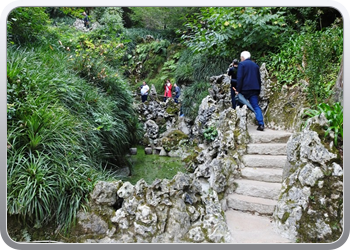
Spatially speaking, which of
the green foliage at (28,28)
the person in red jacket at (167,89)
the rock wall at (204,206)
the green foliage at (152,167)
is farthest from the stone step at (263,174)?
the person in red jacket at (167,89)

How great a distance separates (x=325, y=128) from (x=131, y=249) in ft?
6.34

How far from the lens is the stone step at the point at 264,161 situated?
10.3ft

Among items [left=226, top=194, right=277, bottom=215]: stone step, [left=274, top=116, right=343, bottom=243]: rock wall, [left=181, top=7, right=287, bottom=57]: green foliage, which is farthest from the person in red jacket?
[left=274, top=116, right=343, bottom=243]: rock wall

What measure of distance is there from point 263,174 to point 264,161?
0.28m

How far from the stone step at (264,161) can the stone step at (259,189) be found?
1.16 ft

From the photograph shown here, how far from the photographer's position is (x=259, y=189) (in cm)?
279

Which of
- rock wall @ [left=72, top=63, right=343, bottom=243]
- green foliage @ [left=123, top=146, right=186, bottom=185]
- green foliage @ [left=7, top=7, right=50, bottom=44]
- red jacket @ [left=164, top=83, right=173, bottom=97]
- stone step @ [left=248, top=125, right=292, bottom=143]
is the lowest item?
green foliage @ [left=123, top=146, right=186, bottom=185]

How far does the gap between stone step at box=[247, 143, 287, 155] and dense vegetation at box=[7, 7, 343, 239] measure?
0.72m

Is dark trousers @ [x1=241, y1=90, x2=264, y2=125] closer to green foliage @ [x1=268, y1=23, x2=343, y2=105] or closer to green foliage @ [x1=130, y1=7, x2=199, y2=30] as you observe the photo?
green foliage @ [x1=268, y1=23, x2=343, y2=105]

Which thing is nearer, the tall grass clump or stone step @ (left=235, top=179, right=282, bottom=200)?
the tall grass clump

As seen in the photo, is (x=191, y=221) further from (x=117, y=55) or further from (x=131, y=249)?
(x=117, y=55)

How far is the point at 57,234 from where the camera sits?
1.93 meters

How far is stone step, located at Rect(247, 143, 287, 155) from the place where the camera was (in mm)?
3342

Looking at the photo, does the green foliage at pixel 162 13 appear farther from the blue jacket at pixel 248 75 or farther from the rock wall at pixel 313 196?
the rock wall at pixel 313 196
